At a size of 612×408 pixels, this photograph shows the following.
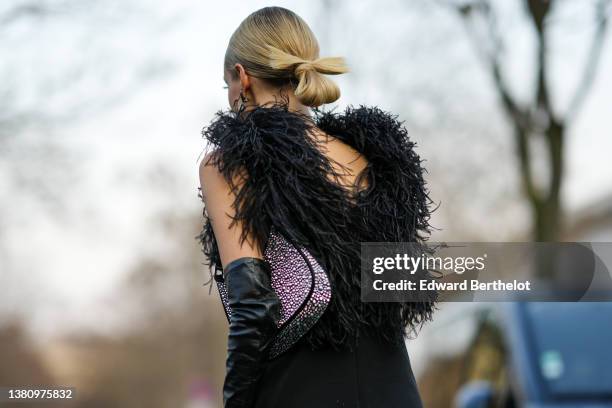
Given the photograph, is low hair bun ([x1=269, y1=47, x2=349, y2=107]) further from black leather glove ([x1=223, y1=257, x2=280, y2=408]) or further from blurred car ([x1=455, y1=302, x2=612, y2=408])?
blurred car ([x1=455, y1=302, x2=612, y2=408])

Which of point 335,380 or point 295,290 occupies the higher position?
point 295,290

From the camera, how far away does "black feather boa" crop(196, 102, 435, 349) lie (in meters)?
2.21

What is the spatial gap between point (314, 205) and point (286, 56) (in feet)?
1.27

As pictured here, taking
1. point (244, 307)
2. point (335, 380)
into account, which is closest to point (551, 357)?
point (335, 380)

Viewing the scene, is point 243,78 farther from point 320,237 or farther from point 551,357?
point 551,357

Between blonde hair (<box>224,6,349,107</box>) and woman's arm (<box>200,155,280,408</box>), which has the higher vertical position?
blonde hair (<box>224,6,349,107</box>)

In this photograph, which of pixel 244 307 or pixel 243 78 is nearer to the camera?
pixel 244 307

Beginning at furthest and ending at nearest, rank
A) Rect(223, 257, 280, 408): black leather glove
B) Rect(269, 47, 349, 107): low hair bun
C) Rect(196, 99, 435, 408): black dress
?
Rect(269, 47, 349, 107): low hair bun
Rect(196, 99, 435, 408): black dress
Rect(223, 257, 280, 408): black leather glove

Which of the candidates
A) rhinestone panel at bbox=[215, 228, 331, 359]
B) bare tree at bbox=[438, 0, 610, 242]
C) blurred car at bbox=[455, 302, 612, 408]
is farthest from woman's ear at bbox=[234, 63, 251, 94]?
bare tree at bbox=[438, 0, 610, 242]

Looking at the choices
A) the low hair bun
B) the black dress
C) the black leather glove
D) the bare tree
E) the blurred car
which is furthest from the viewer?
the bare tree

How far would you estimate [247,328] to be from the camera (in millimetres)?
2086

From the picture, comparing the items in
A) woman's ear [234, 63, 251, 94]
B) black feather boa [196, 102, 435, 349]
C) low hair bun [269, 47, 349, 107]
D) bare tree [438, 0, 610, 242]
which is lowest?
black feather boa [196, 102, 435, 349]

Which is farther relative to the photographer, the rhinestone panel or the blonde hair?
the blonde hair

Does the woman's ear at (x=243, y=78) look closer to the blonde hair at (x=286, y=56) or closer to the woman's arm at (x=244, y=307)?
the blonde hair at (x=286, y=56)
